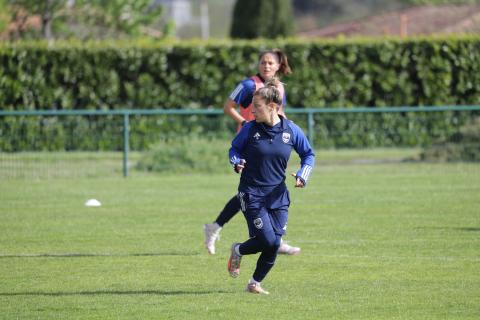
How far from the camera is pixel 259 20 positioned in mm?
38344

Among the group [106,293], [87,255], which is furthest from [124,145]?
[106,293]

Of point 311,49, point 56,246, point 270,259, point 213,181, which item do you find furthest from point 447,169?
point 270,259

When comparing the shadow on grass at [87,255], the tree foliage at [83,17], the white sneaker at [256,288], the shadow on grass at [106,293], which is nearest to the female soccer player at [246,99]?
the shadow on grass at [87,255]

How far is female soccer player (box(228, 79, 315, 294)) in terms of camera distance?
340 inches

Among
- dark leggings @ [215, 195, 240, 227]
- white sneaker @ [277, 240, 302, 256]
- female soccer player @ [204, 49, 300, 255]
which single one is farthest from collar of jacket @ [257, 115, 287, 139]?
white sneaker @ [277, 240, 302, 256]

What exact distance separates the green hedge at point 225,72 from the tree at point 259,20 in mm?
10508

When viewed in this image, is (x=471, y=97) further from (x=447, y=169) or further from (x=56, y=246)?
(x=56, y=246)

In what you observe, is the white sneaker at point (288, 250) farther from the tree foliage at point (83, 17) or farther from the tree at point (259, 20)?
the tree at point (259, 20)

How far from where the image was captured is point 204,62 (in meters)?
27.4

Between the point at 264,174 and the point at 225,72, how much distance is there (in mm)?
18860

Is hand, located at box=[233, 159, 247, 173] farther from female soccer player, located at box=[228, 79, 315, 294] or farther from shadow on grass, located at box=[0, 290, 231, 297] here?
shadow on grass, located at box=[0, 290, 231, 297]

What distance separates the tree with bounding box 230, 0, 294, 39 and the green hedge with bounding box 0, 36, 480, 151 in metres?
10.5

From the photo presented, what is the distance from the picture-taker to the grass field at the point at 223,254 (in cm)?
827

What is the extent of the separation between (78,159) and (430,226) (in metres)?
9.66
